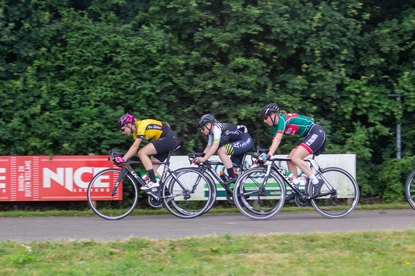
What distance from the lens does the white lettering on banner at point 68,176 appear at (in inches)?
444

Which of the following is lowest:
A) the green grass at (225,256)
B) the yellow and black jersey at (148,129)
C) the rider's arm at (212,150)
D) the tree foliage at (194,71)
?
the green grass at (225,256)

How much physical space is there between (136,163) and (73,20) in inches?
138

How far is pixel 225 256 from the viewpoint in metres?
7.11

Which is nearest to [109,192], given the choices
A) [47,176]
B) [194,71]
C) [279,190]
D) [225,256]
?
[47,176]

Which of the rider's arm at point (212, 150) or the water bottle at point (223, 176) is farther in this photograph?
the water bottle at point (223, 176)

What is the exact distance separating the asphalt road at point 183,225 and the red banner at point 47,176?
771mm

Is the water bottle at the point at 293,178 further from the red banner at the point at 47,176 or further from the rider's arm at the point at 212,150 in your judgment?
the red banner at the point at 47,176

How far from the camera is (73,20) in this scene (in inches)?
481

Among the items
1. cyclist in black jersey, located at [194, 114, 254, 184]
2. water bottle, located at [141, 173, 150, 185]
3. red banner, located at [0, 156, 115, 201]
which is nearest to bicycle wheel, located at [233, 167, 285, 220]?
cyclist in black jersey, located at [194, 114, 254, 184]

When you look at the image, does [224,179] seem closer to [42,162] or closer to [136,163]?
[136,163]

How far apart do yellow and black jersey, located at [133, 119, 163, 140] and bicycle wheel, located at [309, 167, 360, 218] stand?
2.80 m

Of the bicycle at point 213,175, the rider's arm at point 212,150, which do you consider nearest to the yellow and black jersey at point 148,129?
the bicycle at point 213,175

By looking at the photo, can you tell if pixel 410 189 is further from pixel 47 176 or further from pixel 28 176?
pixel 28 176

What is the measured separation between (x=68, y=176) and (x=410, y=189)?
6.19 meters
